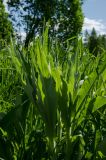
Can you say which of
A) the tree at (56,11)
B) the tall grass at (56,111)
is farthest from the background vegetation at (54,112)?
the tree at (56,11)

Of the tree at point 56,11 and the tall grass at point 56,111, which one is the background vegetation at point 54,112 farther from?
the tree at point 56,11

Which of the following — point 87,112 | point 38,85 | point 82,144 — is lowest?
point 82,144

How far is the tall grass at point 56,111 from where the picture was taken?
154cm

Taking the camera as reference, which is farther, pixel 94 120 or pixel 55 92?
pixel 94 120

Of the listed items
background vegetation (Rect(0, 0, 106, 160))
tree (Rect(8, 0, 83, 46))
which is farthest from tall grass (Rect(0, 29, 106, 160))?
tree (Rect(8, 0, 83, 46))

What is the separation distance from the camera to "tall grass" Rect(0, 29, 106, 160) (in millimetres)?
1538

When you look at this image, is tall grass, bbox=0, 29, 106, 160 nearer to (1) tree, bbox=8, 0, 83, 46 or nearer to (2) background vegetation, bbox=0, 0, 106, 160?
(2) background vegetation, bbox=0, 0, 106, 160

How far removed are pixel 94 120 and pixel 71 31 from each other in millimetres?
35935

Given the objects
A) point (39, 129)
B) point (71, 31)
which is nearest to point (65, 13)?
point (71, 31)

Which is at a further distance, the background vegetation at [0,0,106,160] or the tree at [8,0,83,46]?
the tree at [8,0,83,46]

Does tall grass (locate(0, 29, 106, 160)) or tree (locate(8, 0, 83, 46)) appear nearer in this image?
tall grass (locate(0, 29, 106, 160))

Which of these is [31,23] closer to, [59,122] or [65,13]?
[65,13]

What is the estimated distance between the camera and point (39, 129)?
1811 mm

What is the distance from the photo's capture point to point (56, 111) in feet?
5.10
